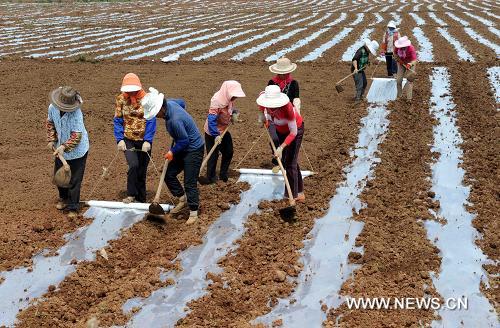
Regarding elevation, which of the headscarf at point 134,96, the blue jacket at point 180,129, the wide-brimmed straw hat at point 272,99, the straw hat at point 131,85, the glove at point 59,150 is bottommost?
the glove at point 59,150

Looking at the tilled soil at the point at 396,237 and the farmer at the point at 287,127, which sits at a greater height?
the farmer at the point at 287,127

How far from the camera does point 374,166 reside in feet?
22.3

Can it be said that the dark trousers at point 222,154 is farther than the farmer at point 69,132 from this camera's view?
Yes

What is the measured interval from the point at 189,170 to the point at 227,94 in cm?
113

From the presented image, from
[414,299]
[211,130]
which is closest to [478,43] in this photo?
[211,130]

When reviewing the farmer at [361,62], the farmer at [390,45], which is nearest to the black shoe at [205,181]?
the farmer at [361,62]

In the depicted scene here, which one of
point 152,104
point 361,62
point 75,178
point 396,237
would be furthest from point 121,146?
point 361,62

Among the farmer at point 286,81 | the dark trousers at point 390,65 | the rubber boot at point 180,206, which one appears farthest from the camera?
the dark trousers at point 390,65

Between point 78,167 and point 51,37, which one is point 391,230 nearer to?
point 78,167

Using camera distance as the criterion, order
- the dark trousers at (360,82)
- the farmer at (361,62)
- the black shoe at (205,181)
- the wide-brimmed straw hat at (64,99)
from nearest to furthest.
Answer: the wide-brimmed straw hat at (64,99), the black shoe at (205,181), the farmer at (361,62), the dark trousers at (360,82)

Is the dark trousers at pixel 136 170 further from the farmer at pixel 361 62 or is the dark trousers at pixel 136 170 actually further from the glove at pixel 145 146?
the farmer at pixel 361 62

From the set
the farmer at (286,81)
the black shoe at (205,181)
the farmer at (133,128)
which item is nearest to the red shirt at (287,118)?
the farmer at (286,81)

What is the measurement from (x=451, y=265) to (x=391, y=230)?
765mm

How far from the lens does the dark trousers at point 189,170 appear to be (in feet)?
17.1
